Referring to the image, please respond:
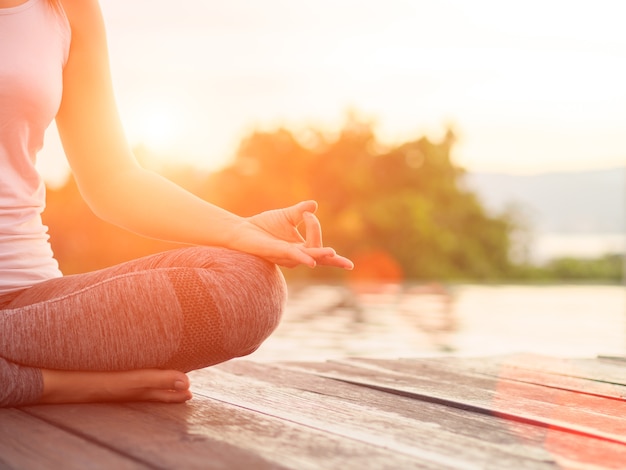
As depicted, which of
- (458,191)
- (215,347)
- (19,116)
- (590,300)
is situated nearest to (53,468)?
(215,347)

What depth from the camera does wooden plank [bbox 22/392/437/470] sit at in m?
1.21

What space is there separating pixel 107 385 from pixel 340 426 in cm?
45

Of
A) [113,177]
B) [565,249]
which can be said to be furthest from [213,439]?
[565,249]

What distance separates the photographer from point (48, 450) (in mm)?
1280

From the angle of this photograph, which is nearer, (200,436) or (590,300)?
(200,436)

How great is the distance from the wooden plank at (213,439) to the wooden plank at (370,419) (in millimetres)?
50

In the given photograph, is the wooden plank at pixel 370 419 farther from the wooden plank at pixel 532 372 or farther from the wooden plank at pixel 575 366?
the wooden plank at pixel 575 366

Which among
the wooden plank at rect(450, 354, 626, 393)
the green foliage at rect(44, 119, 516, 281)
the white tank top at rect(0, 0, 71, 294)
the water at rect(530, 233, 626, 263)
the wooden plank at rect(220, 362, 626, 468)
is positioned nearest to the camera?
the wooden plank at rect(220, 362, 626, 468)

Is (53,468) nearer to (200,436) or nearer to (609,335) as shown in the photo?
(200,436)

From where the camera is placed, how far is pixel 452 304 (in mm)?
12188

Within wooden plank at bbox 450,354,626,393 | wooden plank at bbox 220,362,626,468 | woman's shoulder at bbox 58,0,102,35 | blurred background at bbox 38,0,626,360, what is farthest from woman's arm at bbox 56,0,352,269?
blurred background at bbox 38,0,626,360

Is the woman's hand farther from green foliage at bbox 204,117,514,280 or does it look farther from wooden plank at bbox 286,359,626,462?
green foliage at bbox 204,117,514,280

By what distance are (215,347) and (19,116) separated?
57cm

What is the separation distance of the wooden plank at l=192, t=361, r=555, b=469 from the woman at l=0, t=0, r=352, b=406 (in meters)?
0.16
